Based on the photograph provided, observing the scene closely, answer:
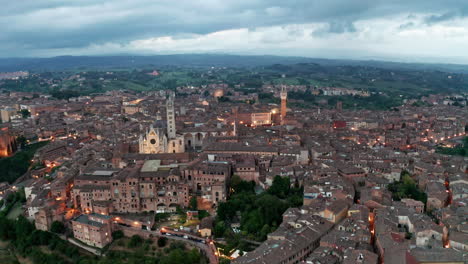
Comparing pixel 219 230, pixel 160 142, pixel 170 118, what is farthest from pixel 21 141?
pixel 219 230

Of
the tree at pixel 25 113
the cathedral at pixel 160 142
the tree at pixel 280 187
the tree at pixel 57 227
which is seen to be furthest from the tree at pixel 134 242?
the tree at pixel 25 113

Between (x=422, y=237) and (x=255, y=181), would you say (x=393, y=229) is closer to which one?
(x=422, y=237)

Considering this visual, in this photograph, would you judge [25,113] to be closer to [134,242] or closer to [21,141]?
[21,141]

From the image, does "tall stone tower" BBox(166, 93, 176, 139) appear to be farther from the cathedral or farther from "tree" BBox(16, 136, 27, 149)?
"tree" BBox(16, 136, 27, 149)

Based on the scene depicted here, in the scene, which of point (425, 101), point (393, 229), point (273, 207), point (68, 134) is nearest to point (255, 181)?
point (273, 207)

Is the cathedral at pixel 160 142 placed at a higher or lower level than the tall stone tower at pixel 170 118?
lower

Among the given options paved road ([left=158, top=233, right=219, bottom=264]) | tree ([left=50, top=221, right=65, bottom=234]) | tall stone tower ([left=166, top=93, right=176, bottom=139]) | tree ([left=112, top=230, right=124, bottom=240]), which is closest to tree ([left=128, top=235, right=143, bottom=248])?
tree ([left=112, top=230, right=124, bottom=240])

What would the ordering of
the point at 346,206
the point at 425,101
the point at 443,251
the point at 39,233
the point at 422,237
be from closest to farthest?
the point at 443,251 → the point at 422,237 → the point at 346,206 → the point at 39,233 → the point at 425,101

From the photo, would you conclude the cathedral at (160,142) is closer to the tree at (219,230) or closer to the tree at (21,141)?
the tree at (219,230)
